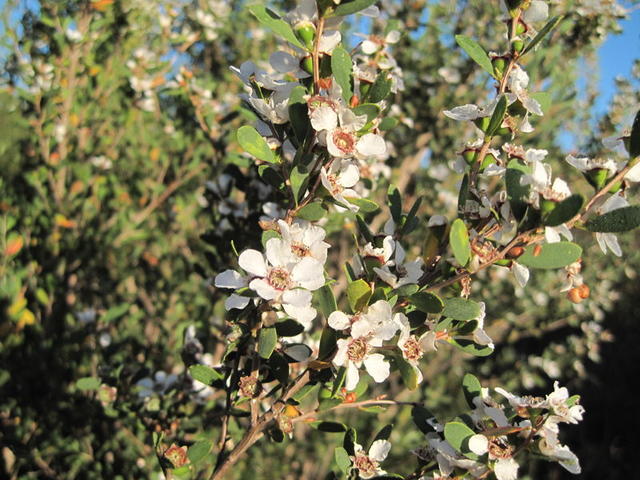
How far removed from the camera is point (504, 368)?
465cm

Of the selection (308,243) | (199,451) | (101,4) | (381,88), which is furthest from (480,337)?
(101,4)

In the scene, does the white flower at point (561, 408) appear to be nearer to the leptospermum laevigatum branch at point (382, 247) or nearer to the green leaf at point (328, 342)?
the leptospermum laevigatum branch at point (382, 247)

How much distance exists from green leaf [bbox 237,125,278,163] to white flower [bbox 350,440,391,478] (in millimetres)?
599

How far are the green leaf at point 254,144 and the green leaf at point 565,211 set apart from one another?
457mm

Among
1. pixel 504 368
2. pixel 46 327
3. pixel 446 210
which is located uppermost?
pixel 46 327

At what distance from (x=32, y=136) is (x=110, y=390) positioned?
132cm

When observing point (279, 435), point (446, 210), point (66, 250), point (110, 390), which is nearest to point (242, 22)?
point (446, 210)

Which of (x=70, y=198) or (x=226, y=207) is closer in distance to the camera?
(x=226, y=207)

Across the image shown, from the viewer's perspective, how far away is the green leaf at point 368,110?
836 millimetres

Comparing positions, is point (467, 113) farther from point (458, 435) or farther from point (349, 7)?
point (458, 435)

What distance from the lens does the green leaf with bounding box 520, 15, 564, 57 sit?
871 mm

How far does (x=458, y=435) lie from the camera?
0.91 metres

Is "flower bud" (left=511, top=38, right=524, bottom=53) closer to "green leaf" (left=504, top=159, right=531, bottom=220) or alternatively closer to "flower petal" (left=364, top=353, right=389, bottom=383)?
"green leaf" (left=504, top=159, right=531, bottom=220)

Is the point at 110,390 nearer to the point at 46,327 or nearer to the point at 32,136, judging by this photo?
the point at 46,327
